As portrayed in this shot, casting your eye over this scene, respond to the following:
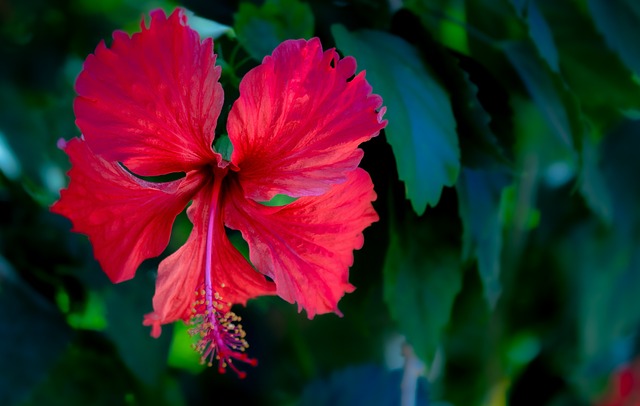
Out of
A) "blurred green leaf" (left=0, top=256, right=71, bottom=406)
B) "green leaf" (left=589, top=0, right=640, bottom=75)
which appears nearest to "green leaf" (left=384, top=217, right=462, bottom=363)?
"green leaf" (left=589, top=0, right=640, bottom=75)

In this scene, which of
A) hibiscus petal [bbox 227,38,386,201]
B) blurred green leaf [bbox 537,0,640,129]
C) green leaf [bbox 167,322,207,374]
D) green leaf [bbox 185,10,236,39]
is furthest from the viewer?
green leaf [bbox 167,322,207,374]

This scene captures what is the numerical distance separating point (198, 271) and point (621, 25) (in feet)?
1.23

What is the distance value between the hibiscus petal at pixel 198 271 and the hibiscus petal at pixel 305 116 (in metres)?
0.05

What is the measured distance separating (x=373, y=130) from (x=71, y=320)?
1.44ft

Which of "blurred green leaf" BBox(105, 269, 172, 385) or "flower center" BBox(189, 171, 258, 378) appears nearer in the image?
"flower center" BBox(189, 171, 258, 378)

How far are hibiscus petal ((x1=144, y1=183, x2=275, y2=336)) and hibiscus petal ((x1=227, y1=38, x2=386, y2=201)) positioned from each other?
0.17 ft

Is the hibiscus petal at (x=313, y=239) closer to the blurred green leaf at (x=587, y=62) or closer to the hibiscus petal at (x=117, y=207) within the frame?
the hibiscus petal at (x=117, y=207)

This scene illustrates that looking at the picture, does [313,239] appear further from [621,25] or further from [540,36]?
[621,25]

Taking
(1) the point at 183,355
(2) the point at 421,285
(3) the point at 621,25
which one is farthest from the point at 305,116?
(1) the point at 183,355

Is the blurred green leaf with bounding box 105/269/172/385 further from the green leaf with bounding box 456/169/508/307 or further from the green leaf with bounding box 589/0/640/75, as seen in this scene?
the green leaf with bounding box 589/0/640/75

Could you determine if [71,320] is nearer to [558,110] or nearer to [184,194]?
[184,194]

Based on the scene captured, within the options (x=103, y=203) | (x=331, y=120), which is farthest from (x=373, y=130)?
(x=103, y=203)

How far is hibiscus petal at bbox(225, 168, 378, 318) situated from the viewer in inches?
14.3

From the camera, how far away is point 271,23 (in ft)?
1.36
